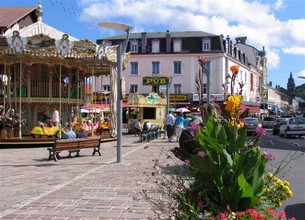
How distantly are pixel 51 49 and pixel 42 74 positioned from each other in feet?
11.9

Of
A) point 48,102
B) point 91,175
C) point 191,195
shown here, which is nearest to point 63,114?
point 48,102

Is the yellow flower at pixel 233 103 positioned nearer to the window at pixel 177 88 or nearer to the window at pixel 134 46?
the window at pixel 177 88

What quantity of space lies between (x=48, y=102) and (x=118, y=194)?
53.6 ft

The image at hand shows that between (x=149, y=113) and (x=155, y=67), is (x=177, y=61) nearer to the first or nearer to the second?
(x=155, y=67)

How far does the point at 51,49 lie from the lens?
21656 mm

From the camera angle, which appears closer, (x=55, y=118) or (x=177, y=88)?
(x=55, y=118)

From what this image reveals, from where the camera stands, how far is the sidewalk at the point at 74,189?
22.2 ft

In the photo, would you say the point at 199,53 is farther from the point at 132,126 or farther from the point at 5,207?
the point at 5,207

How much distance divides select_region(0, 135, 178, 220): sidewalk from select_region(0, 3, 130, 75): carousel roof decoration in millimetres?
8295

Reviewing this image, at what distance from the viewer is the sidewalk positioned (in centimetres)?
677

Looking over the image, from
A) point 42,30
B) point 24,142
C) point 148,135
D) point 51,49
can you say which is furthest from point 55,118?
point 42,30

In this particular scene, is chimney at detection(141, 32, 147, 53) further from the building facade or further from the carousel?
the carousel

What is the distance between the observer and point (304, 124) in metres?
29.3

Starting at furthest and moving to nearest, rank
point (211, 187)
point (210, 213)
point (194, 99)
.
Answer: point (194, 99) < point (211, 187) < point (210, 213)
